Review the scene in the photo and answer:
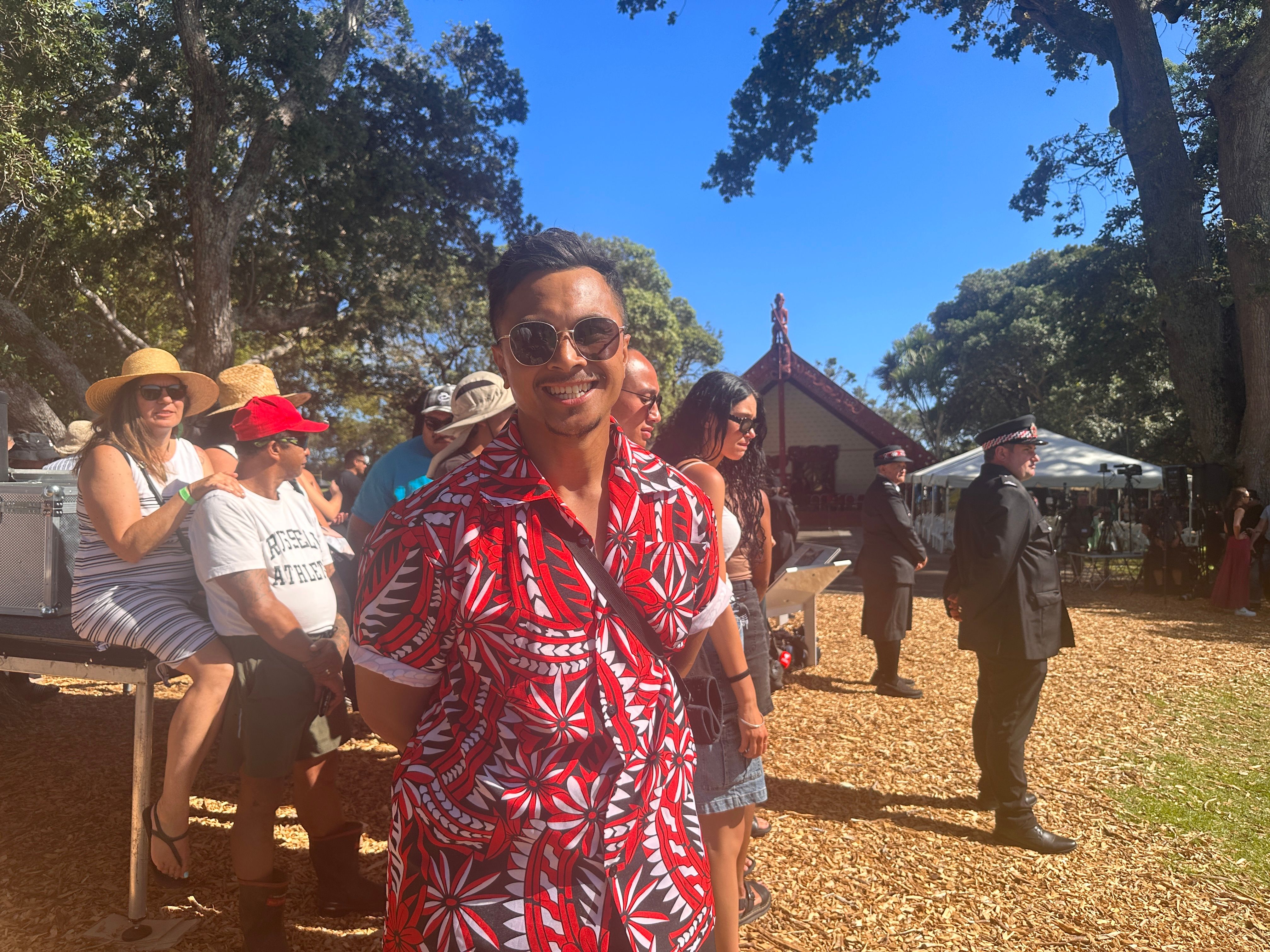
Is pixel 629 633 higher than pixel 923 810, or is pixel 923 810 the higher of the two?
A: pixel 629 633

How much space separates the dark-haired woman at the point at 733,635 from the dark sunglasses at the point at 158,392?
2.13 metres

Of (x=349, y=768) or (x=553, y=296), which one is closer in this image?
(x=553, y=296)

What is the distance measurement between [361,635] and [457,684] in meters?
0.18

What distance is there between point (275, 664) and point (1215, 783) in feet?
18.1

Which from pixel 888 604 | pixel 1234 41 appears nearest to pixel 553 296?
pixel 888 604

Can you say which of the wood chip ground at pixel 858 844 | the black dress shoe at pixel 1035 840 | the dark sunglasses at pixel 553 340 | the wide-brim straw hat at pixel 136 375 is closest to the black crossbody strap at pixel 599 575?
the dark sunglasses at pixel 553 340

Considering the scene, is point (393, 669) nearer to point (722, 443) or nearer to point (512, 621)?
point (512, 621)

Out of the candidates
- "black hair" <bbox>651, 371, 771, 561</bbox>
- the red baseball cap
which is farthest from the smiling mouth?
the red baseball cap

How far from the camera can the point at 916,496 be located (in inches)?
865

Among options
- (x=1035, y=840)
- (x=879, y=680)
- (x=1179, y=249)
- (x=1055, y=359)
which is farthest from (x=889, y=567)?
(x=1055, y=359)

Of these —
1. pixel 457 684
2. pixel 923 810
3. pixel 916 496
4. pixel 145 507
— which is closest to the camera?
pixel 457 684

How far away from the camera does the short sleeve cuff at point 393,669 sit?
1.28 m

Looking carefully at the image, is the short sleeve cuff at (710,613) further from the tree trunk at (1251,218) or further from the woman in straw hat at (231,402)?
the tree trunk at (1251,218)

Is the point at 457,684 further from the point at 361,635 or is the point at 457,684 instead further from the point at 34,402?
the point at 34,402
